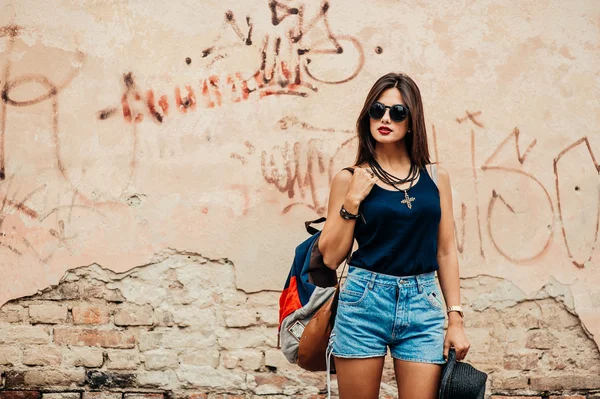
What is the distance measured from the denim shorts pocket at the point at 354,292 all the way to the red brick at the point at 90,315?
74.5 inches

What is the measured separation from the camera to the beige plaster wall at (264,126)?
423 cm

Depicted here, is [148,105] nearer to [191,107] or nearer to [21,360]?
[191,107]

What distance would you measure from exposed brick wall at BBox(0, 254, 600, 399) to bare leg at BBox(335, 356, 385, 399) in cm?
144

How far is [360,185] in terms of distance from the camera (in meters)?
2.86

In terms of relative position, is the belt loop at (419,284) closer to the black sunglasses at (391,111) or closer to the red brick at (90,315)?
the black sunglasses at (391,111)

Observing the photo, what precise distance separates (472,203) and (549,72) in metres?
0.87

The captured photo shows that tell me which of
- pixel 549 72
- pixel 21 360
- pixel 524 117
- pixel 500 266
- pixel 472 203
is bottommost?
pixel 21 360

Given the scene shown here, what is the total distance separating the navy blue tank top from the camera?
9.23ft

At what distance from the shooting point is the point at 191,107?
4.24m

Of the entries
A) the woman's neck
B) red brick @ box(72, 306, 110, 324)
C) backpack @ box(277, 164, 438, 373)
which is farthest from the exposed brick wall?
the woman's neck

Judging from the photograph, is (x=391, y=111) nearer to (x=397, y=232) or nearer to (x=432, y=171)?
(x=432, y=171)

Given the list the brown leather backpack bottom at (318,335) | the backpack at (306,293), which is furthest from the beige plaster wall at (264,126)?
the brown leather backpack bottom at (318,335)

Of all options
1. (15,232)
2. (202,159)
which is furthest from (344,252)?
(15,232)

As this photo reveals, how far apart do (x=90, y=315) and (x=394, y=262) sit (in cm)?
217
